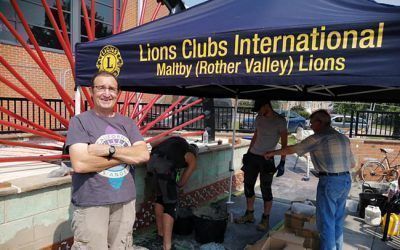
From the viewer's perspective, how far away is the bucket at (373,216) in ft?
16.8

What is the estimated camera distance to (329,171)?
3.55 metres

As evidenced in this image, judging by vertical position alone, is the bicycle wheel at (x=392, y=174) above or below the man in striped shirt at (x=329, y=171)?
below

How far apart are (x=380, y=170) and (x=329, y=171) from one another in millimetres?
6327

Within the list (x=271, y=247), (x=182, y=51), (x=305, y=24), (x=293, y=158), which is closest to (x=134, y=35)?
(x=182, y=51)

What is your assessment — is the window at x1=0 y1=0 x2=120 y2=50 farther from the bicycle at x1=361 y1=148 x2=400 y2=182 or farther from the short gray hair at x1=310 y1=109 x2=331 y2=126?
the bicycle at x1=361 y1=148 x2=400 y2=182

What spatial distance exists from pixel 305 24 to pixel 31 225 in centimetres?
311

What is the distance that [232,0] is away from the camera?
3.23 meters

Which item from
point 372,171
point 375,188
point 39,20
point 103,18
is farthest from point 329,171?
point 103,18

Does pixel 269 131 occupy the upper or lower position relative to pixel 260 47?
lower

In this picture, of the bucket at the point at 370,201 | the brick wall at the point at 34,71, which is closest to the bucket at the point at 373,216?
the bucket at the point at 370,201

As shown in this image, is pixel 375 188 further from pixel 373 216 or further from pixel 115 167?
pixel 115 167

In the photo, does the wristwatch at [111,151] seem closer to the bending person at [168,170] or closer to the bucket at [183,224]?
the bending person at [168,170]

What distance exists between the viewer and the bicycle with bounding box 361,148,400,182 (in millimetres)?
8711

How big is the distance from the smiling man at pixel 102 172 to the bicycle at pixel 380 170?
803 cm
